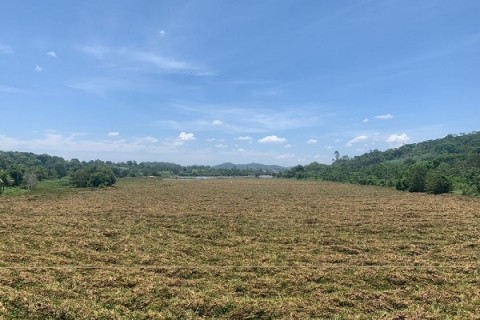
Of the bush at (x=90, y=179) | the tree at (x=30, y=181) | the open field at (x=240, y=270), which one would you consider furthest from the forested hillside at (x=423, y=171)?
the tree at (x=30, y=181)

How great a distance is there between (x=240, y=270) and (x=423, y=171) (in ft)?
133

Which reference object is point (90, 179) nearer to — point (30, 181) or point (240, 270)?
point (30, 181)

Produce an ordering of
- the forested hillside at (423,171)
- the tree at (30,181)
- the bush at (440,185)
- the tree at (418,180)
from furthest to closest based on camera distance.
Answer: the tree at (30,181) → the tree at (418,180) → the forested hillside at (423,171) → the bush at (440,185)

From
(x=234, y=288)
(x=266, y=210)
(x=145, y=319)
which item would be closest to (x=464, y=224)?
(x=266, y=210)

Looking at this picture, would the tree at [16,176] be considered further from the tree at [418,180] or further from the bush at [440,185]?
the bush at [440,185]

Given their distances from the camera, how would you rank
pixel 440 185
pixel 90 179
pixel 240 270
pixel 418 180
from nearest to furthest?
1. pixel 240 270
2. pixel 440 185
3. pixel 418 180
4. pixel 90 179

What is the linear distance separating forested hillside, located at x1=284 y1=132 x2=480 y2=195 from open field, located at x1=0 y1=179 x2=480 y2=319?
25.7 m

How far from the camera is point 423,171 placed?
43781 millimetres

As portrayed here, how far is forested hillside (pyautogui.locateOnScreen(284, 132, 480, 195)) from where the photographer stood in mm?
40531

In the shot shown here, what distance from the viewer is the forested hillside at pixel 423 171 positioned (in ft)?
133

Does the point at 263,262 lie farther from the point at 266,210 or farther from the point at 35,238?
the point at 266,210

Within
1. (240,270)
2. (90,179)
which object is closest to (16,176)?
(90,179)

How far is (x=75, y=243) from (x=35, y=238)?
1858 millimetres

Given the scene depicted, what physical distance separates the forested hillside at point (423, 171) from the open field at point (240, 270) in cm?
2569
